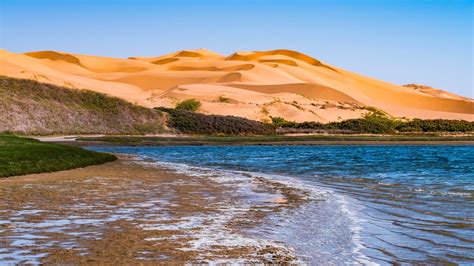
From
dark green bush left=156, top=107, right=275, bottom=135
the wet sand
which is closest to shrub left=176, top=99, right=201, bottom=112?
dark green bush left=156, top=107, right=275, bottom=135

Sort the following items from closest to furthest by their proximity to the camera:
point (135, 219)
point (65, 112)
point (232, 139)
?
point (135, 219) < point (232, 139) < point (65, 112)

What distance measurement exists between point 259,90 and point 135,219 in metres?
127

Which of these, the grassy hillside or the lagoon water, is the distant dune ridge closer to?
the grassy hillside

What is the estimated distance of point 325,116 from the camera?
96688 millimetres

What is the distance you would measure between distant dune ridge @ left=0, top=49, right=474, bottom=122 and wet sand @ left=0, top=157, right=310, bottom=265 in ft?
208

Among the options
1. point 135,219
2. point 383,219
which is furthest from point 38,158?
point 383,219

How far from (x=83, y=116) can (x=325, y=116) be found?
36992 millimetres

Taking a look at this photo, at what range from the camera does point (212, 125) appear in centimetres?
7500

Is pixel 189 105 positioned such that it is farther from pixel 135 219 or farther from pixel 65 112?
pixel 135 219

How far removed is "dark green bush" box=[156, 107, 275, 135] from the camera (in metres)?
73.7

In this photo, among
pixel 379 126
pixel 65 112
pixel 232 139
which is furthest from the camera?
pixel 379 126

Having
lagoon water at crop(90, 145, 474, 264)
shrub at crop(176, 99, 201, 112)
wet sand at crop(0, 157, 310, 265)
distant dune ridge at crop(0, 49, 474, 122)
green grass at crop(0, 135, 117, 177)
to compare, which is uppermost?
distant dune ridge at crop(0, 49, 474, 122)

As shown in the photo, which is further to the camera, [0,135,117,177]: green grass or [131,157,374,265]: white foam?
[0,135,117,177]: green grass

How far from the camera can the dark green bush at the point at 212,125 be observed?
242 feet
